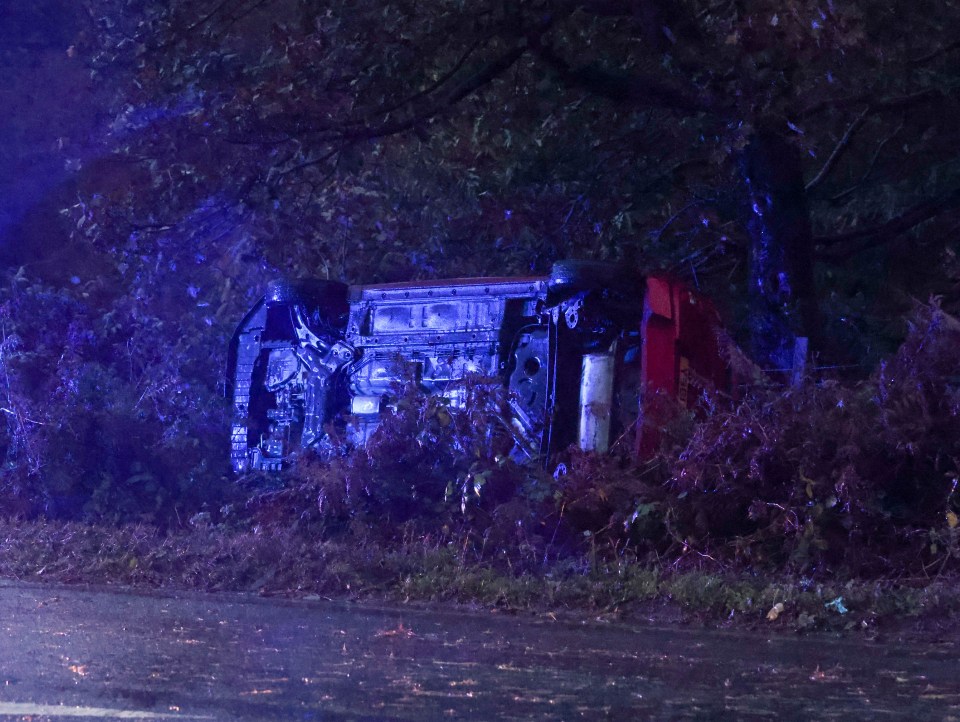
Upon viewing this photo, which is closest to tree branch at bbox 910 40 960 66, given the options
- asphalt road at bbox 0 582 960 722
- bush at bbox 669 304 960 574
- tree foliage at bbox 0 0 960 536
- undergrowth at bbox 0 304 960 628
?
tree foliage at bbox 0 0 960 536

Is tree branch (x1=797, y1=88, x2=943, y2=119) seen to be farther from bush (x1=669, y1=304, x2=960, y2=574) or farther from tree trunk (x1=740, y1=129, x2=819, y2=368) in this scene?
bush (x1=669, y1=304, x2=960, y2=574)

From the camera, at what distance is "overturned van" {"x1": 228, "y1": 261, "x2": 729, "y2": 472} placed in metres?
9.63

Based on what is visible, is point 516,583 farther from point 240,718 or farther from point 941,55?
point 941,55

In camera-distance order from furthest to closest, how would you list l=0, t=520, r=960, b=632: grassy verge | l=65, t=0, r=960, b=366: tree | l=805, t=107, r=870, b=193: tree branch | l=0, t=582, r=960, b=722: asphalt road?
l=805, t=107, r=870, b=193: tree branch → l=65, t=0, r=960, b=366: tree → l=0, t=520, r=960, b=632: grassy verge → l=0, t=582, r=960, b=722: asphalt road

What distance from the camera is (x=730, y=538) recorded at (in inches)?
308

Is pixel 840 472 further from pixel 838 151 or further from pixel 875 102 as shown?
pixel 838 151

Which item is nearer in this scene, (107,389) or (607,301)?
(607,301)

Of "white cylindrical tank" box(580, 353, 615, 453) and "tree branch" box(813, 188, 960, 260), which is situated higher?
"tree branch" box(813, 188, 960, 260)

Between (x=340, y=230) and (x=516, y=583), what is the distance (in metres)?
8.77

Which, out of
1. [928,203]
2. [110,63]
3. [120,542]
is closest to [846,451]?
[120,542]

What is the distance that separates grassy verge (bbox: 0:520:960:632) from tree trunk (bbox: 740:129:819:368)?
4066mm

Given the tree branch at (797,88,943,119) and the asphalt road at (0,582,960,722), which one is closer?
the asphalt road at (0,582,960,722)

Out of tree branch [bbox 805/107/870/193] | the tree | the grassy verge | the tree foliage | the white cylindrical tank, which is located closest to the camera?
the grassy verge

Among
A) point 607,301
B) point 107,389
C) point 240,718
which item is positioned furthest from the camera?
point 107,389
